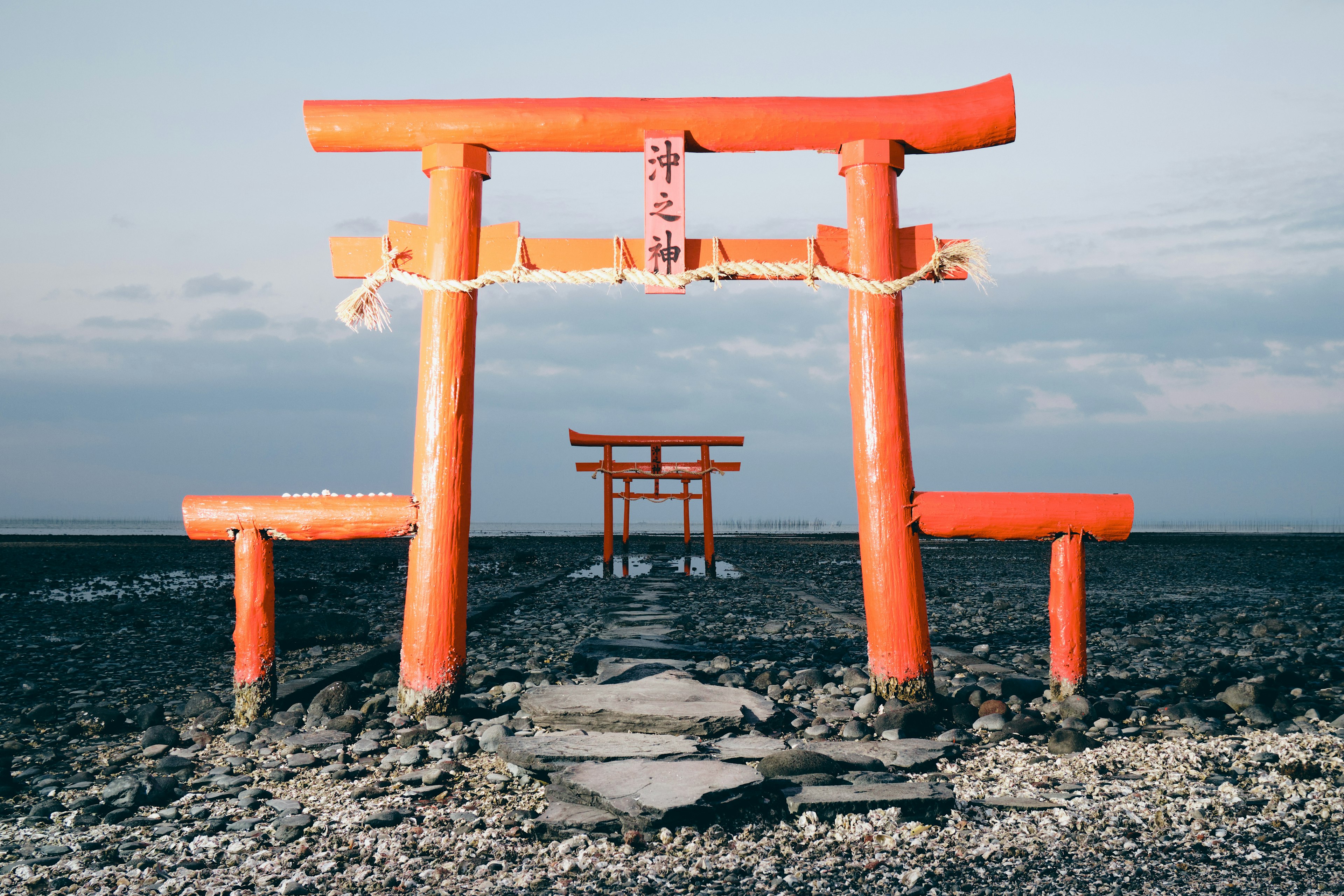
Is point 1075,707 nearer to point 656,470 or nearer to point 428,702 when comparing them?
point 428,702

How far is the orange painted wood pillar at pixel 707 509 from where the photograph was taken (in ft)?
44.2

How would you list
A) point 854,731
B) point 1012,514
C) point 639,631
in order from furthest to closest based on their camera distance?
point 639,631 < point 1012,514 < point 854,731

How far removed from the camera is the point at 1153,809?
3354 millimetres

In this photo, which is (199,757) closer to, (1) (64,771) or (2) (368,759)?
(1) (64,771)

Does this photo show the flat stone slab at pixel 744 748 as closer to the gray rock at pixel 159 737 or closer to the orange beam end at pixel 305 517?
the orange beam end at pixel 305 517

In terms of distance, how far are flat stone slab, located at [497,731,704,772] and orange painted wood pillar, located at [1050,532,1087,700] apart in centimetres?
203

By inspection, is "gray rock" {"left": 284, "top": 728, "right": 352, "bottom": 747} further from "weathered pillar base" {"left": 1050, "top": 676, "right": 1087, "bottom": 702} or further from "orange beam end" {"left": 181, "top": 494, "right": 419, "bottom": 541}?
"weathered pillar base" {"left": 1050, "top": 676, "right": 1087, "bottom": 702}

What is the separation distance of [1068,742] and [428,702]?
3477mm

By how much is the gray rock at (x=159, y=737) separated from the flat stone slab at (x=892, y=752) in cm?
342

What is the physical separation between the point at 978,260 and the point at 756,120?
62.9 inches

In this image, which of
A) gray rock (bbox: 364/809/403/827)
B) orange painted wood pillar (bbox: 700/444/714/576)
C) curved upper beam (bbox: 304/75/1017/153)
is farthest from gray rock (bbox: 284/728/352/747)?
orange painted wood pillar (bbox: 700/444/714/576)

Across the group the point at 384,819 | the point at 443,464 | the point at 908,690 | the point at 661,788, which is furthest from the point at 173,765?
the point at 908,690

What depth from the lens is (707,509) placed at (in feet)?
45.2

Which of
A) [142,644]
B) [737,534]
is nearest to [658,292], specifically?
[142,644]
